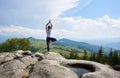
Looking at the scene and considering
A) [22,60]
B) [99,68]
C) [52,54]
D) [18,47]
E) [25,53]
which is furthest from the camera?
[18,47]

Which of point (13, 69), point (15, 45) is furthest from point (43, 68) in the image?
point (15, 45)

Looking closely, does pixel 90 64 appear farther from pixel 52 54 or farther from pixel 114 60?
pixel 114 60

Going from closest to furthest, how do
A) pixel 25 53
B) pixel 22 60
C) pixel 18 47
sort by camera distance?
pixel 22 60
pixel 25 53
pixel 18 47

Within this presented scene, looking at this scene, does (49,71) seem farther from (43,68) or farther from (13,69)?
(13,69)

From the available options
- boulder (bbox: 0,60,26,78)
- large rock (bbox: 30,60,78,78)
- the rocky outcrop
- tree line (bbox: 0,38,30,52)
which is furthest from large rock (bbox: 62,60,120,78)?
tree line (bbox: 0,38,30,52)

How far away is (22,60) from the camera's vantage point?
38.7 m

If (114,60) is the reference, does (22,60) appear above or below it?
above

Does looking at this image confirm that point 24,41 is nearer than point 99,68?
No

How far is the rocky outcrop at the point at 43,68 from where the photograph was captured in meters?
33.2

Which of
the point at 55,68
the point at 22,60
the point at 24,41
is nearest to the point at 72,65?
the point at 55,68

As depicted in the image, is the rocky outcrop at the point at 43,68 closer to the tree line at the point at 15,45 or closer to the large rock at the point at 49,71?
the large rock at the point at 49,71

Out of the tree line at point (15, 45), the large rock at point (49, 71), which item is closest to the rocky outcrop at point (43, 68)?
the large rock at point (49, 71)

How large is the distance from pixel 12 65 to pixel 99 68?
46.2 ft

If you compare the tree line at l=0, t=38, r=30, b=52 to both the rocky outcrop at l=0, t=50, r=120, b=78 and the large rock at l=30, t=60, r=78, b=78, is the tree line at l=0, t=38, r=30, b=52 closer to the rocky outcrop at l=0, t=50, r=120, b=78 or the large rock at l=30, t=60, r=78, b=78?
the rocky outcrop at l=0, t=50, r=120, b=78
